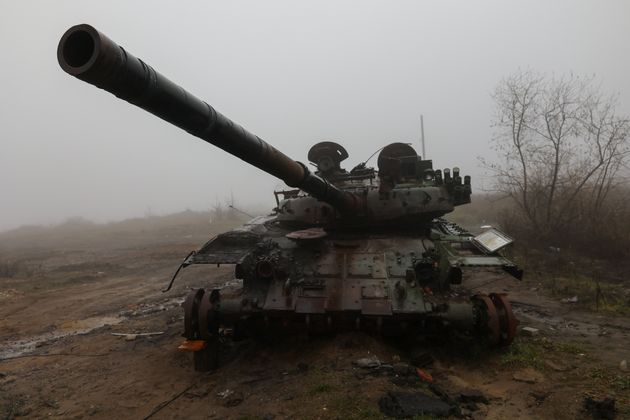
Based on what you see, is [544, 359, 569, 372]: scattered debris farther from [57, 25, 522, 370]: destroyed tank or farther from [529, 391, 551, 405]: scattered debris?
[529, 391, 551, 405]: scattered debris

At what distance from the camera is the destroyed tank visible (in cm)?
600

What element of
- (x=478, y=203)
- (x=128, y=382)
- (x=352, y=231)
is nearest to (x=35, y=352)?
(x=128, y=382)

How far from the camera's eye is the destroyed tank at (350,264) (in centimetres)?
600

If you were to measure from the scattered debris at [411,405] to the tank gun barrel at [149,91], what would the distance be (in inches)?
113

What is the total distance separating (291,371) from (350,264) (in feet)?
6.08

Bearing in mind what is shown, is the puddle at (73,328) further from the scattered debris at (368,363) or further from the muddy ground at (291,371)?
the scattered debris at (368,363)

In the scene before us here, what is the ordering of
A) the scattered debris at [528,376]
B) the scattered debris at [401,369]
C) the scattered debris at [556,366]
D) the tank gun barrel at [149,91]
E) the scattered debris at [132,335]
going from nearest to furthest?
the tank gun barrel at [149,91], the scattered debris at [401,369], the scattered debris at [528,376], the scattered debris at [556,366], the scattered debris at [132,335]

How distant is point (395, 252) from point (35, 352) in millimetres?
6802

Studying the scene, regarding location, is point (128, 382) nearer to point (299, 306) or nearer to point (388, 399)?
point (299, 306)

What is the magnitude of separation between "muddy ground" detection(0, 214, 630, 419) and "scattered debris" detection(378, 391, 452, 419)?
0.39 feet

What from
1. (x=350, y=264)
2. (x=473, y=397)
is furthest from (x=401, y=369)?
(x=350, y=264)

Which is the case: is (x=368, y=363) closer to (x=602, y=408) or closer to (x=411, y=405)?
(x=411, y=405)

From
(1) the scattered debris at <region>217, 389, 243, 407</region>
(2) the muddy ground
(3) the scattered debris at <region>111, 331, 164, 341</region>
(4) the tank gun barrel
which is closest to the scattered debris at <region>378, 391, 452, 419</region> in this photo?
(2) the muddy ground

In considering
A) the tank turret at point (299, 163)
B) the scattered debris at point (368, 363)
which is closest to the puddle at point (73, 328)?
the tank turret at point (299, 163)
